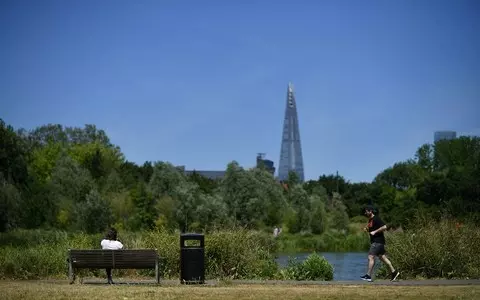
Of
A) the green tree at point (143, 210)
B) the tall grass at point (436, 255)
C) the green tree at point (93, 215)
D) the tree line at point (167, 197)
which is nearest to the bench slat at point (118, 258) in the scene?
the tall grass at point (436, 255)

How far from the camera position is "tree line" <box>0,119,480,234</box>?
6538 cm

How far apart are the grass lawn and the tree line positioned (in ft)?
124

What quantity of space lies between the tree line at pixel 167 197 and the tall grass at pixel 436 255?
109 feet

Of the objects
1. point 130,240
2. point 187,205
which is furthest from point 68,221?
point 130,240

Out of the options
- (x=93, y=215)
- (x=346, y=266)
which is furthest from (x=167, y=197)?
(x=346, y=266)

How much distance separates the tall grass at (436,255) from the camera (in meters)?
23.5

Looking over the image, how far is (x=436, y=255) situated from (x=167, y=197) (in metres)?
60.4

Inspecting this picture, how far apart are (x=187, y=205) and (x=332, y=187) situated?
2818 inches

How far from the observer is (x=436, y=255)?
2341cm

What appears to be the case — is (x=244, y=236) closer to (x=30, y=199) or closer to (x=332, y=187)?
(x=30, y=199)

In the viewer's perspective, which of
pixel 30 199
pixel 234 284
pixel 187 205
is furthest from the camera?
pixel 187 205

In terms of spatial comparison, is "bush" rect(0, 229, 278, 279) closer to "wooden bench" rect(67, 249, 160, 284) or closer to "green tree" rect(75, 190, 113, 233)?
"wooden bench" rect(67, 249, 160, 284)

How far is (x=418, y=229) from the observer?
24.9 m

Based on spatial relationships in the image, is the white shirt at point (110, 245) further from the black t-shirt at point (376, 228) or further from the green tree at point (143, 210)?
the green tree at point (143, 210)
